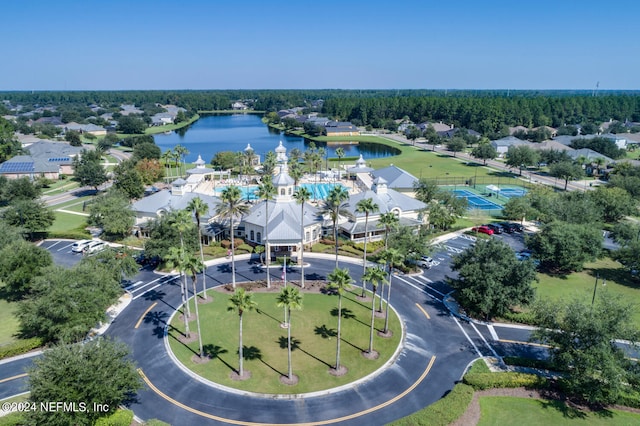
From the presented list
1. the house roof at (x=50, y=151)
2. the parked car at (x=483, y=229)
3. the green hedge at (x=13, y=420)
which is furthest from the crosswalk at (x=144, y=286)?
the house roof at (x=50, y=151)

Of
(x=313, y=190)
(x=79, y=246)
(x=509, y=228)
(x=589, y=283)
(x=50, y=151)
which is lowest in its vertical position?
(x=589, y=283)

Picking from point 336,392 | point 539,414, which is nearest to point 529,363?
point 539,414

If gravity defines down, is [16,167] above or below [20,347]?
above

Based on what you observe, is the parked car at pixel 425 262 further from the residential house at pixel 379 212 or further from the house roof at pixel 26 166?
the house roof at pixel 26 166

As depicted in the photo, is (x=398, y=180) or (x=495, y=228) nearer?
(x=495, y=228)

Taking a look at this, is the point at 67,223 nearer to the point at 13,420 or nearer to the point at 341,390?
the point at 13,420

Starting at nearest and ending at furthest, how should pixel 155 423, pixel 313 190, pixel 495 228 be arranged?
pixel 155 423 → pixel 495 228 → pixel 313 190

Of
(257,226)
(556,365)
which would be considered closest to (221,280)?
(257,226)

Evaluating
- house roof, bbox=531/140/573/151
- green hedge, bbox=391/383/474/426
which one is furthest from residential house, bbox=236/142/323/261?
house roof, bbox=531/140/573/151

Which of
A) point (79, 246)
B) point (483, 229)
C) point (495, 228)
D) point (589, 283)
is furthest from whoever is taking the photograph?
point (495, 228)
